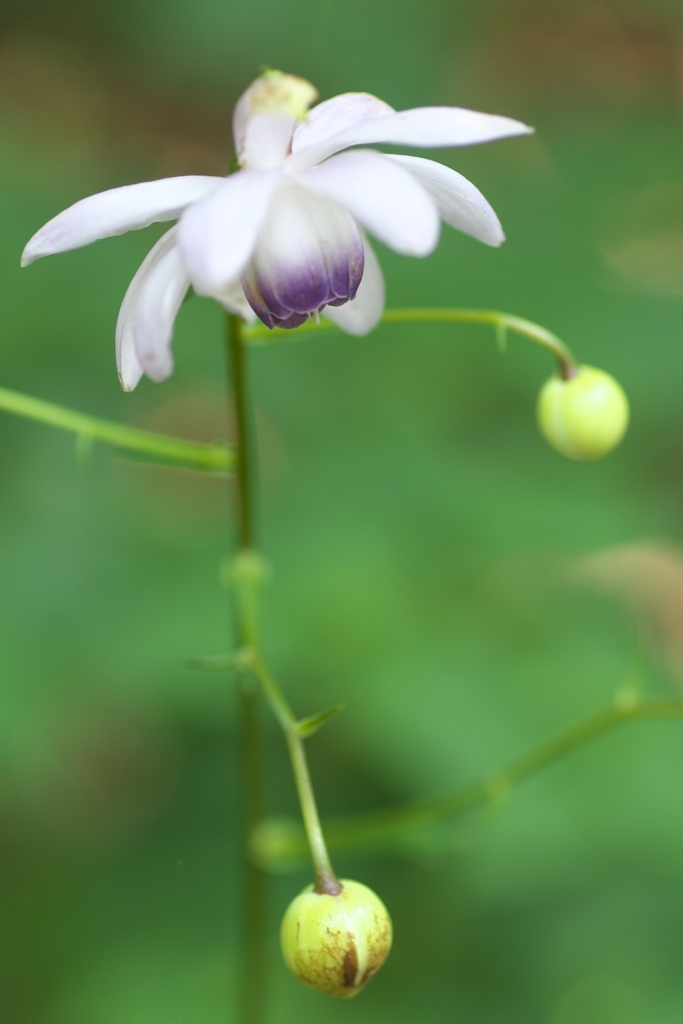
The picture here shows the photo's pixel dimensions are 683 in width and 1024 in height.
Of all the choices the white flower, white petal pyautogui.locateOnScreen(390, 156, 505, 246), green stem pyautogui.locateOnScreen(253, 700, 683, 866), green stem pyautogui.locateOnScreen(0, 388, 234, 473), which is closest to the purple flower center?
the white flower

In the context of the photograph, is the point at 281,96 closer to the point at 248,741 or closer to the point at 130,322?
the point at 130,322

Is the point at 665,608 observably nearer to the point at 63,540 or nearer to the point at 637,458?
the point at 637,458

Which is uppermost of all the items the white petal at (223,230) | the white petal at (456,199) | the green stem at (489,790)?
the white petal at (456,199)

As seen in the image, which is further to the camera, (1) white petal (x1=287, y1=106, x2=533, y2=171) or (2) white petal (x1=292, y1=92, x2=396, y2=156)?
(2) white petal (x1=292, y1=92, x2=396, y2=156)

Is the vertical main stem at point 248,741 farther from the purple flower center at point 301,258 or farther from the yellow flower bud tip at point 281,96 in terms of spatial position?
the yellow flower bud tip at point 281,96

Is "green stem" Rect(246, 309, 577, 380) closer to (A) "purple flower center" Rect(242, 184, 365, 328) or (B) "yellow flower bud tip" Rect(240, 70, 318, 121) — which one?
(A) "purple flower center" Rect(242, 184, 365, 328)

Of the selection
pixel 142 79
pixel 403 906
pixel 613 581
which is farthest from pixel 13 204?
pixel 403 906

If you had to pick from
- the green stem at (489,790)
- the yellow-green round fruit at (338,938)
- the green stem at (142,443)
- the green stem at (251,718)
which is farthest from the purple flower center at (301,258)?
the green stem at (489,790)
